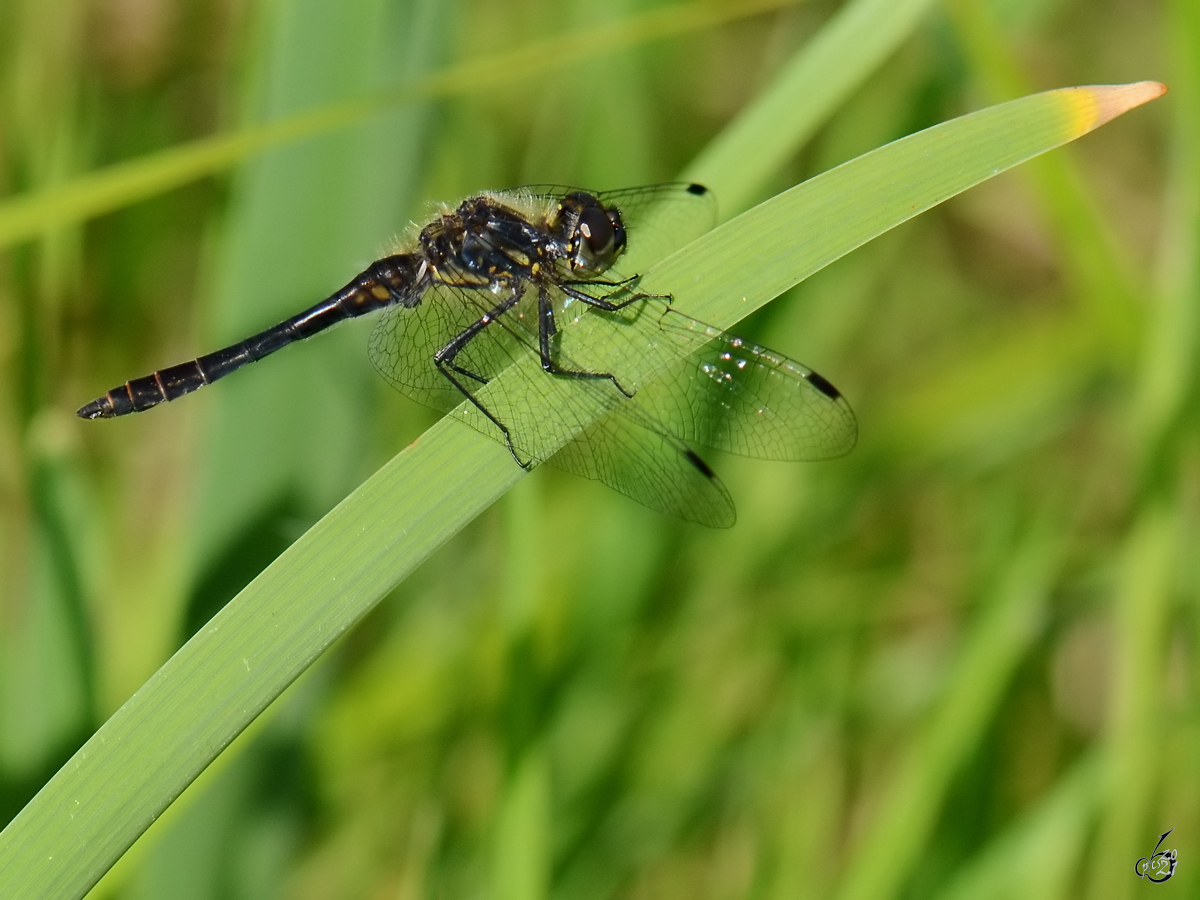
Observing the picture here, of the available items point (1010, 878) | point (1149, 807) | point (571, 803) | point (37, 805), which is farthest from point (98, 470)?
point (1149, 807)

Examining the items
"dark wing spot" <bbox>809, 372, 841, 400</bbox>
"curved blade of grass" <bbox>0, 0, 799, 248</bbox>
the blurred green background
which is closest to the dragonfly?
"dark wing spot" <bbox>809, 372, 841, 400</bbox>

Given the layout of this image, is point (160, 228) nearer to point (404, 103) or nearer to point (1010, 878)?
point (404, 103)

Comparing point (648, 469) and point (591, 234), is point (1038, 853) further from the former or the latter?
point (591, 234)

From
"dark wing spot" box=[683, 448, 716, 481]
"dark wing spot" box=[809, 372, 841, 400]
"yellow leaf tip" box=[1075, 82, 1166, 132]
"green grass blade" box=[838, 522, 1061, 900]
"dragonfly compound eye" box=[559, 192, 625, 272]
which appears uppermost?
"dragonfly compound eye" box=[559, 192, 625, 272]

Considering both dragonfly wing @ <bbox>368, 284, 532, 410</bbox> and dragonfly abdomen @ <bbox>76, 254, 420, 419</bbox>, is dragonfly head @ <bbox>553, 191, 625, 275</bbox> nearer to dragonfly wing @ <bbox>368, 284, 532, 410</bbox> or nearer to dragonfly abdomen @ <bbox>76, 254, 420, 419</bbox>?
dragonfly wing @ <bbox>368, 284, 532, 410</bbox>

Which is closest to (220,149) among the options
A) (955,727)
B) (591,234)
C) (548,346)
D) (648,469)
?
(548,346)

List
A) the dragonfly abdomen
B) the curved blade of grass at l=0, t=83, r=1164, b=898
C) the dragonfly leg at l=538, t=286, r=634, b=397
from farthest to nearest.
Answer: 1. the dragonfly abdomen
2. the dragonfly leg at l=538, t=286, r=634, b=397
3. the curved blade of grass at l=0, t=83, r=1164, b=898

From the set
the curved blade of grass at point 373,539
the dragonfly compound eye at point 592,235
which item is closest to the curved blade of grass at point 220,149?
the dragonfly compound eye at point 592,235
